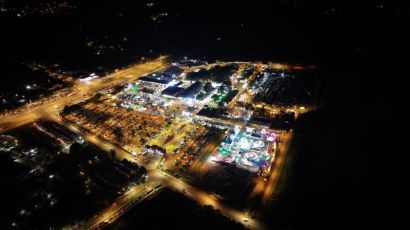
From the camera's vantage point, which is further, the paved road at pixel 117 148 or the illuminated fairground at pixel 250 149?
the illuminated fairground at pixel 250 149

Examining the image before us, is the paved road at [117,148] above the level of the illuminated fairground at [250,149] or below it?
below

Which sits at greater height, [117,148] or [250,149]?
[250,149]

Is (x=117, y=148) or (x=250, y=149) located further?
(x=117, y=148)

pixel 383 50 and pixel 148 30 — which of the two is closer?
pixel 383 50

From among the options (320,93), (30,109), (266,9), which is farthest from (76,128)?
(266,9)

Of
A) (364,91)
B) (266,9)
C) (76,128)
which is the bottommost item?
(76,128)

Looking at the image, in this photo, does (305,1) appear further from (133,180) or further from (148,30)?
(133,180)

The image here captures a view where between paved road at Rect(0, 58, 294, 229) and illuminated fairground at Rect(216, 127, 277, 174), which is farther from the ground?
illuminated fairground at Rect(216, 127, 277, 174)

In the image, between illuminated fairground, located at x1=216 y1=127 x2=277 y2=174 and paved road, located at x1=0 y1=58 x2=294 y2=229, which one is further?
illuminated fairground, located at x1=216 y1=127 x2=277 y2=174
